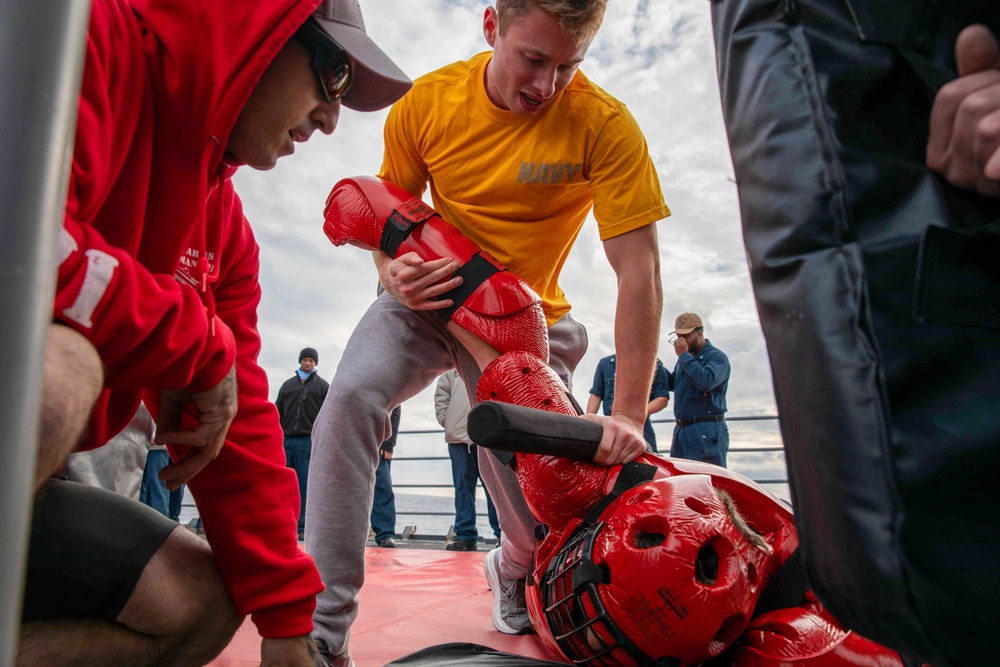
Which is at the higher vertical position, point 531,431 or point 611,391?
point 531,431

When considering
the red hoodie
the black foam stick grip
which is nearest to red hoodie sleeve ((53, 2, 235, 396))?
the red hoodie

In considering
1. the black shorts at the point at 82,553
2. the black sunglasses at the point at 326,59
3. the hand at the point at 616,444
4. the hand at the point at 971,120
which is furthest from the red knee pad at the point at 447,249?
the hand at the point at 971,120

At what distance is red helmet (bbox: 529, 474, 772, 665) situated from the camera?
1.27 metres

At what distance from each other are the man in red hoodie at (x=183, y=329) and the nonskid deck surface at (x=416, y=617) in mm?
715

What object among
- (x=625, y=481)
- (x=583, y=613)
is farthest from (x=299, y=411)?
(x=583, y=613)

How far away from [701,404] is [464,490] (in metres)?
1.91

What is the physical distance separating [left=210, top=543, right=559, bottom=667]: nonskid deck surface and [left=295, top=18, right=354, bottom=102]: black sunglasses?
4.66 ft

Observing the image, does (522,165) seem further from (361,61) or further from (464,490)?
(464,490)

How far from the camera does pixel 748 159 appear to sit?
→ 739mm

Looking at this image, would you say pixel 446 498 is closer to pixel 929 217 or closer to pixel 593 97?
pixel 593 97

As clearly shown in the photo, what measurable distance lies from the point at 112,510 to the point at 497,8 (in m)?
1.65

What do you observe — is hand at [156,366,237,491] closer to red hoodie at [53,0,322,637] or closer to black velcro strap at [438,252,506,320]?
red hoodie at [53,0,322,637]

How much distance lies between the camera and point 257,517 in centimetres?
135

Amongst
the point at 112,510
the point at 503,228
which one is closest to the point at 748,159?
the point at 112,510
